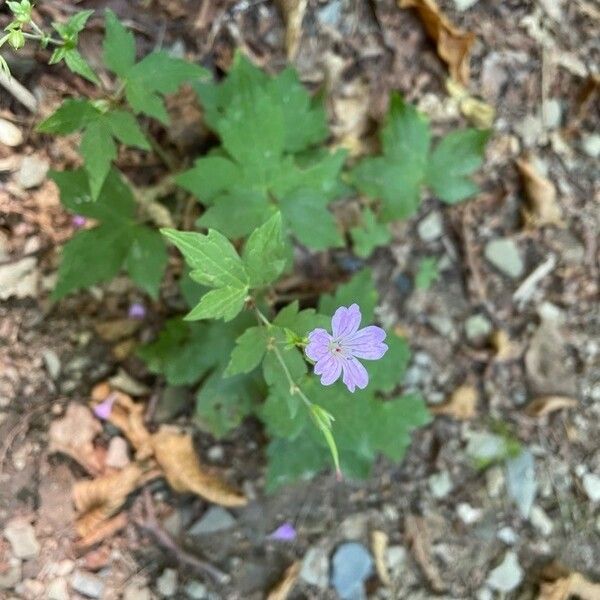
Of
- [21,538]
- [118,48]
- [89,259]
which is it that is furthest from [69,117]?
[21,538]

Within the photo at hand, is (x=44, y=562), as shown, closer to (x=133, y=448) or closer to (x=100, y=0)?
(x=133, y=448)

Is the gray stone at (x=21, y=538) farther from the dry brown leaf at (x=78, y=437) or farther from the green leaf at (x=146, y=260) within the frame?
the green leaf at (x=146, y=260)

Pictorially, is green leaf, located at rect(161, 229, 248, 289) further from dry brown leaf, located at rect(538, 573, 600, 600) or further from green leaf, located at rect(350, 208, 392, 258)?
dry brown leaf, located at rect(538, 573, 600, 600)

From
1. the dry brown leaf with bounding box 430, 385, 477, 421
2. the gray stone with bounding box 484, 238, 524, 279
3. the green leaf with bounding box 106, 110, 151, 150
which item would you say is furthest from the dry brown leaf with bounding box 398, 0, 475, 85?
the green leaf with bounding box 106, 110, 151, 150

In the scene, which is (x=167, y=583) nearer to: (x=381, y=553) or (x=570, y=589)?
(x=381, y=553)

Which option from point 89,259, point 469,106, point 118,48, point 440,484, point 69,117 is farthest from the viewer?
point 469,106

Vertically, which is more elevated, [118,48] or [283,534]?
[118,48]

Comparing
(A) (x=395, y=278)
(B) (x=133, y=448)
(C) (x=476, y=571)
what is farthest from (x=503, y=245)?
(B) (x=133, y=448)
